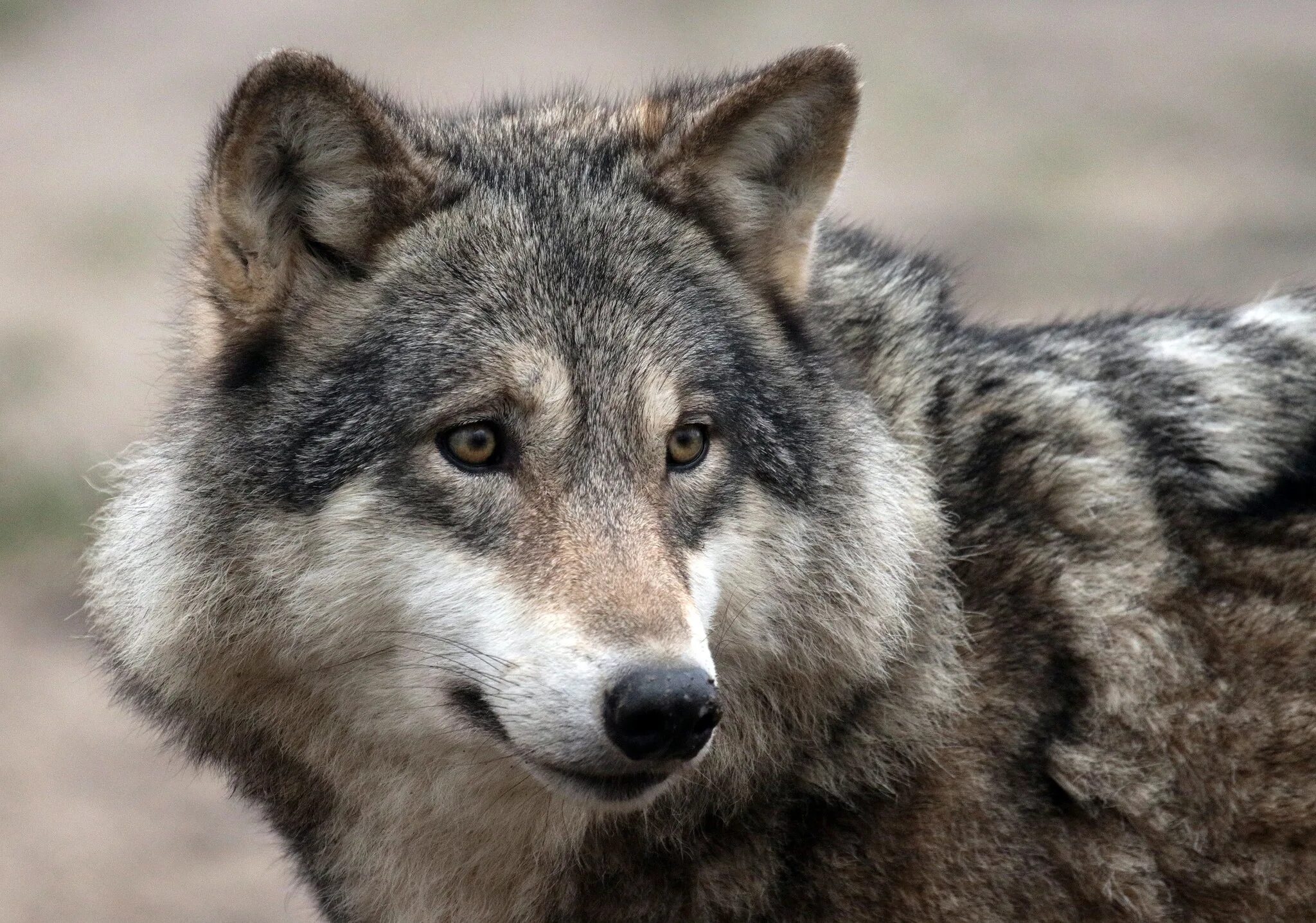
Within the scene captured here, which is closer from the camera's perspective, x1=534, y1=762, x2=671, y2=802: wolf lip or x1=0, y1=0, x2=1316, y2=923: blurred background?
x1=534, y1=762, x2=671, y2=802: wolf lip

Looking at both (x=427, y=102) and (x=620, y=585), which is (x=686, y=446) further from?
(x=427, y=102)

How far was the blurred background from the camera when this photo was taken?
8.03 meters

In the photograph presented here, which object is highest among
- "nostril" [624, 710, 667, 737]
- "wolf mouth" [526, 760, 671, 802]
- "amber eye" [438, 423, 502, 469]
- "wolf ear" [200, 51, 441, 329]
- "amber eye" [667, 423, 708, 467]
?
"wolf ear" [200, 51, 441, 329]

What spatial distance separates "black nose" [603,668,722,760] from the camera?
3.45 meters

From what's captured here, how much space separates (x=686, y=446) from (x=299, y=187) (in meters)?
1.18

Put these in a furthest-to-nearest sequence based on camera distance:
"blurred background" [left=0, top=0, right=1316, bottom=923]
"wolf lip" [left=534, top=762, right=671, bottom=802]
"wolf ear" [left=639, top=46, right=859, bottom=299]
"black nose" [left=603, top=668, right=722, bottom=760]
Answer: "blurred background" [left=0, top=0, right=1316, bottom=923], "wolf ear" [left=639, top=46, right=859, bottom=299], "wolf lip" [left=534, top=762, right=671, bottom=802], "black nose" [left=603, top=668, right=722, bottom=760]

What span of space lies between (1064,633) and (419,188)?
2.09m

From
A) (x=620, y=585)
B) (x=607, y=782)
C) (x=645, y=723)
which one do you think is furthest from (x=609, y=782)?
(x=620, y=585)

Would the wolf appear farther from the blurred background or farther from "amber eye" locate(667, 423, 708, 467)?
the blurred background

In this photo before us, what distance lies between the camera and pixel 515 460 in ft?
12.8

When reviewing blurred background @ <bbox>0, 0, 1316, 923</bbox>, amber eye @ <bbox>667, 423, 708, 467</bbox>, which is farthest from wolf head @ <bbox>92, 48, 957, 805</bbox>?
blurred background @ <bbox>0, 0, 1316, 923</bbox>

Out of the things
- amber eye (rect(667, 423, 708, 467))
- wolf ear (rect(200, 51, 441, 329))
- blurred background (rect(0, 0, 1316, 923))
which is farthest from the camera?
blurred background (rect(0, 0, 1316, 923))

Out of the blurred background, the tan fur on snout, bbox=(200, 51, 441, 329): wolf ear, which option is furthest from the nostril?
the blurred background

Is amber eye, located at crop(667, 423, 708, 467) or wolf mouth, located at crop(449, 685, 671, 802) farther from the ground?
amber eye, located at crop(667, 423, 708, 467)
